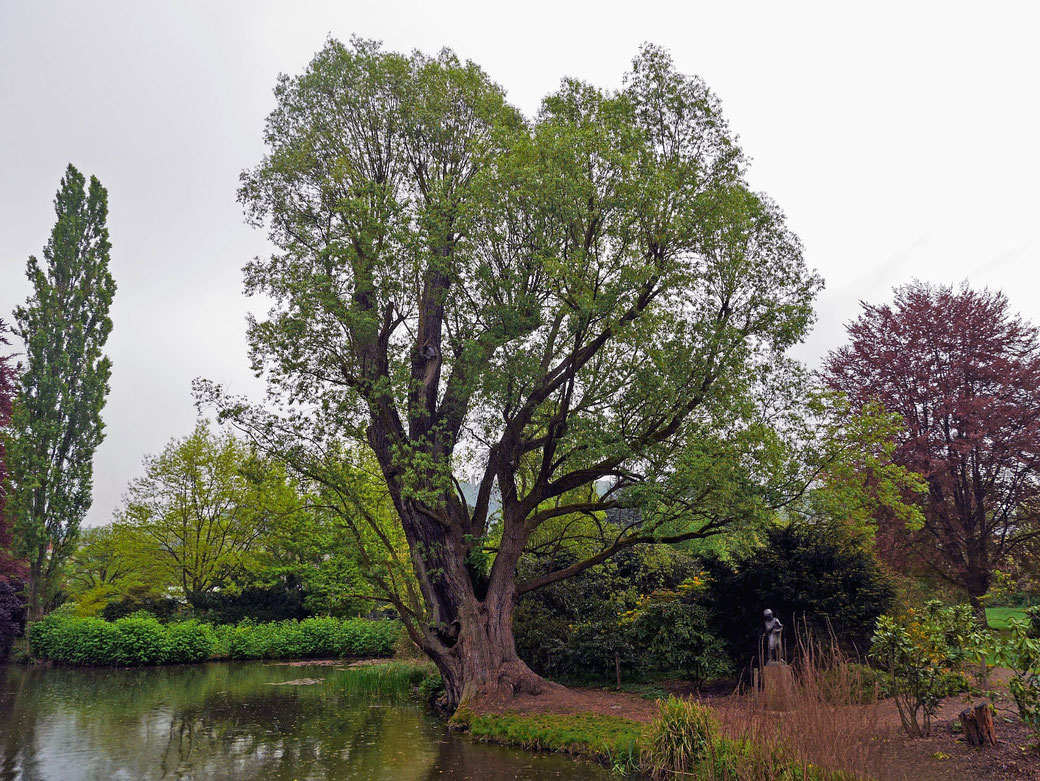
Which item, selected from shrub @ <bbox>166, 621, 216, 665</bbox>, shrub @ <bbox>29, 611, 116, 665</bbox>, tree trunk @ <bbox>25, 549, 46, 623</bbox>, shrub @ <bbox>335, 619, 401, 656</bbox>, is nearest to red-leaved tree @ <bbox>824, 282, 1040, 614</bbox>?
shrub @ <bbox>335, 619, 401, 656</bbox>

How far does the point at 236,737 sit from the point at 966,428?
57.5 ft

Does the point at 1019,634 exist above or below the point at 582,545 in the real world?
below

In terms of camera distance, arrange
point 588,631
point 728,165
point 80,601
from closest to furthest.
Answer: point 728,165 → point 588,631 → point 80,601

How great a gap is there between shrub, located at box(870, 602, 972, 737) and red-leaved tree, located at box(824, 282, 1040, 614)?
908 cm

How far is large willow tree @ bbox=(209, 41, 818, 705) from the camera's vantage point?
11.0 metres

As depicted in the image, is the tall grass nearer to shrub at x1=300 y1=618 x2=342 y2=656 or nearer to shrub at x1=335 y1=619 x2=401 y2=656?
shrub at x1=335 y1=619 x2=401 y2=656

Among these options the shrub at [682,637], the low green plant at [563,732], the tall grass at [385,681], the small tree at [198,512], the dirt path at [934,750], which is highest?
the small tree at [198,512]

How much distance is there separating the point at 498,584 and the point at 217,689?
876 cm

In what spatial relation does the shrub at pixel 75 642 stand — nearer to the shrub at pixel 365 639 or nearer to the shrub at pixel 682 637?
the shrub at pixel 365 639

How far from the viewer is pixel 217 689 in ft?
54.1

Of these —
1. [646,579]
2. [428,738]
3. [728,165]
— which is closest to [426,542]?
[428,738]

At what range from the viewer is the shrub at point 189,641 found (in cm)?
2206

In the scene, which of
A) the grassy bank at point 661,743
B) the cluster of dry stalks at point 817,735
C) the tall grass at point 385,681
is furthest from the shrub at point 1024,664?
the tall grass at point 385,681

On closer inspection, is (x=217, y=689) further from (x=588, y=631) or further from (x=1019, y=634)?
(x=1019, y=634)
